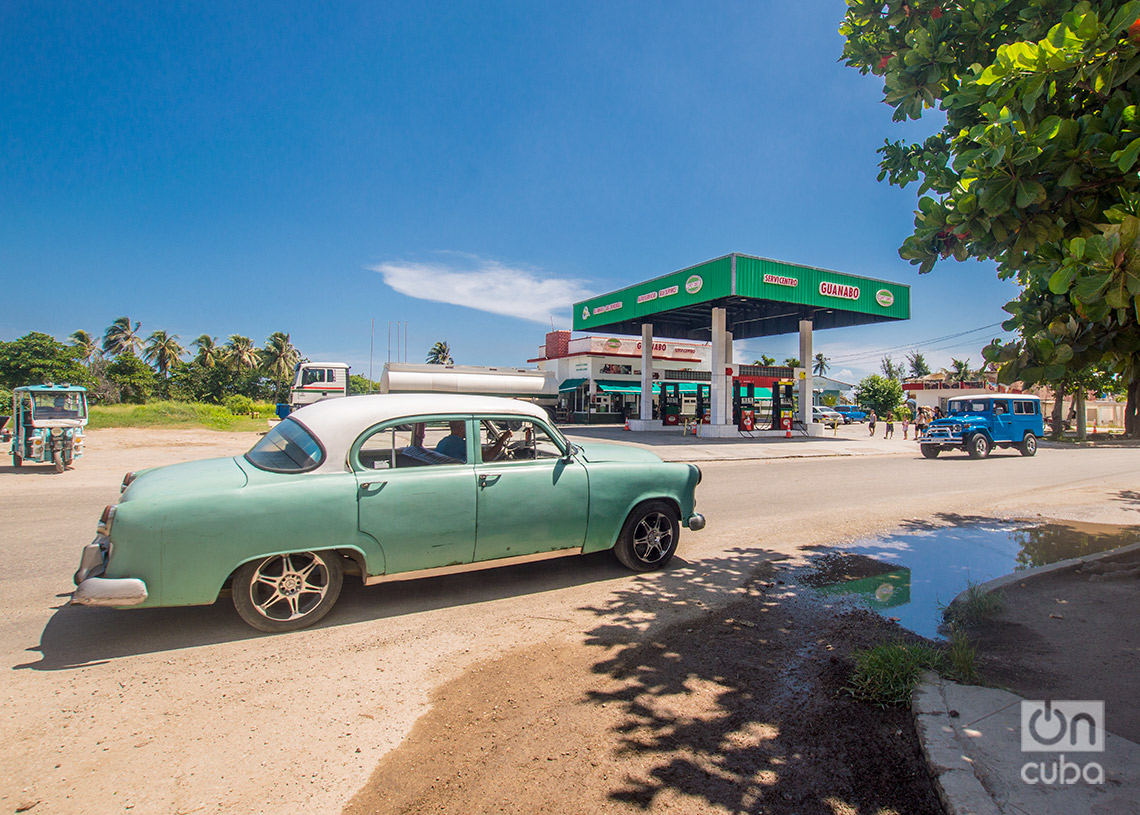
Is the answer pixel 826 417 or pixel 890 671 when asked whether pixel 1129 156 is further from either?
pixel 826 417

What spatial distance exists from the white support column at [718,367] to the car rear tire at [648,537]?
2215cm

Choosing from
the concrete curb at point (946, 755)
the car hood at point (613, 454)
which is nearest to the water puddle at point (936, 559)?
the concrete curb at point (946, 755)

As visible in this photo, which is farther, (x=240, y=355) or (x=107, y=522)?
(x=240, y=355)

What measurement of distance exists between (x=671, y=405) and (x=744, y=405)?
5798 millimetres

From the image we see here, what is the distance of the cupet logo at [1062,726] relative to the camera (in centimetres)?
255

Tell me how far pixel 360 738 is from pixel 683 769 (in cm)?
156

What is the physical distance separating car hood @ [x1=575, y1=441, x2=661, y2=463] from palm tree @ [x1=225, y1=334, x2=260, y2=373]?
79.7 meters

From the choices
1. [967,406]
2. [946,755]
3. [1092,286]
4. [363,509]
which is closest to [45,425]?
[363,509]

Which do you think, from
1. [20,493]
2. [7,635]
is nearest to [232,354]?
[20,493]

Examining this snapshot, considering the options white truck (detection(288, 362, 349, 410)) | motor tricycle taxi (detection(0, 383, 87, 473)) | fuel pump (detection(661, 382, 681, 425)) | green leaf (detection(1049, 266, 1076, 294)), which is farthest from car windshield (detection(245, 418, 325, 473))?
fuel pump (detection(661, 382, 681, 425))

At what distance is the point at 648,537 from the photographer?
5.27 metres

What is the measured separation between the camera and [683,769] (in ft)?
8.13

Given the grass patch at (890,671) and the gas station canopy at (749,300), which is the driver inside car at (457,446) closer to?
the grass patch at (890,671)

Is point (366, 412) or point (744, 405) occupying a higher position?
point (744, 405)
